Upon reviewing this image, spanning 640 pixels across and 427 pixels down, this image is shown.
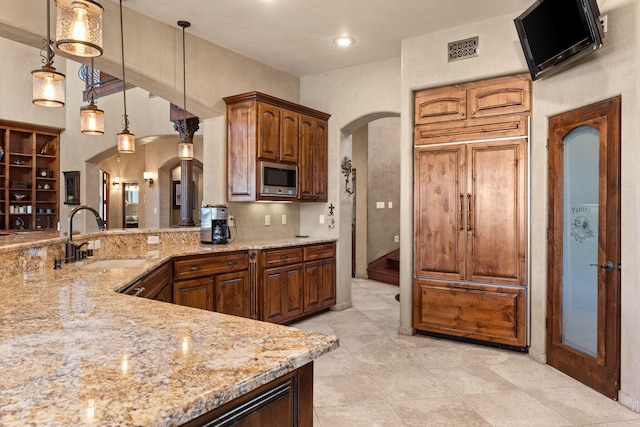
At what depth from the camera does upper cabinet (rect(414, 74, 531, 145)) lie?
3.86m

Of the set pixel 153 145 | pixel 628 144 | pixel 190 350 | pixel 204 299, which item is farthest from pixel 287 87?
pixel 153 145

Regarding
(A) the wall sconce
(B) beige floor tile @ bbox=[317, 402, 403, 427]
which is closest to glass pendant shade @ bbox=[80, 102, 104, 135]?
(B) beige floor tile @ bbox=[317, 402, 403, 427]

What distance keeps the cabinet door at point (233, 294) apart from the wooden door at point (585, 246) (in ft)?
8.90

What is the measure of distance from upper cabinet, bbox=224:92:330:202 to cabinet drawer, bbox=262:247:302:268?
578mm

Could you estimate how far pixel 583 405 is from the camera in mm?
2838

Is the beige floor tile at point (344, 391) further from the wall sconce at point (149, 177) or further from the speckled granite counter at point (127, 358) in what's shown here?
the wall sconce at point (149, 177)

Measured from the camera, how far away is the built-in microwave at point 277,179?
15.1 feet

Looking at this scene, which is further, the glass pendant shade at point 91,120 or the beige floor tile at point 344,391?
the glass pendant shade at point 91,120

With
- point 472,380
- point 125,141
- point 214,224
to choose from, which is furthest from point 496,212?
point 125,141

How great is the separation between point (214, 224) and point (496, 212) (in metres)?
2.73

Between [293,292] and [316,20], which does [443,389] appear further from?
[316,20]

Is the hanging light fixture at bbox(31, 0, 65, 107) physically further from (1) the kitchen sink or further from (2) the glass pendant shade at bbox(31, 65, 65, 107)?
(1) the kitchen sink

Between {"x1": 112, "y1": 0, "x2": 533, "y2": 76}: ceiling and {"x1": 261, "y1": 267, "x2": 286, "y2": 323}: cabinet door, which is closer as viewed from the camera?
{"x1": 112, "y1": 0, "x2": 533, "y2": 76}: ceiling

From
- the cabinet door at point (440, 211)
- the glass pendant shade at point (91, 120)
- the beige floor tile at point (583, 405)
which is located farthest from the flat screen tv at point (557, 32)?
the glass pendant shade at point (91, 120)
